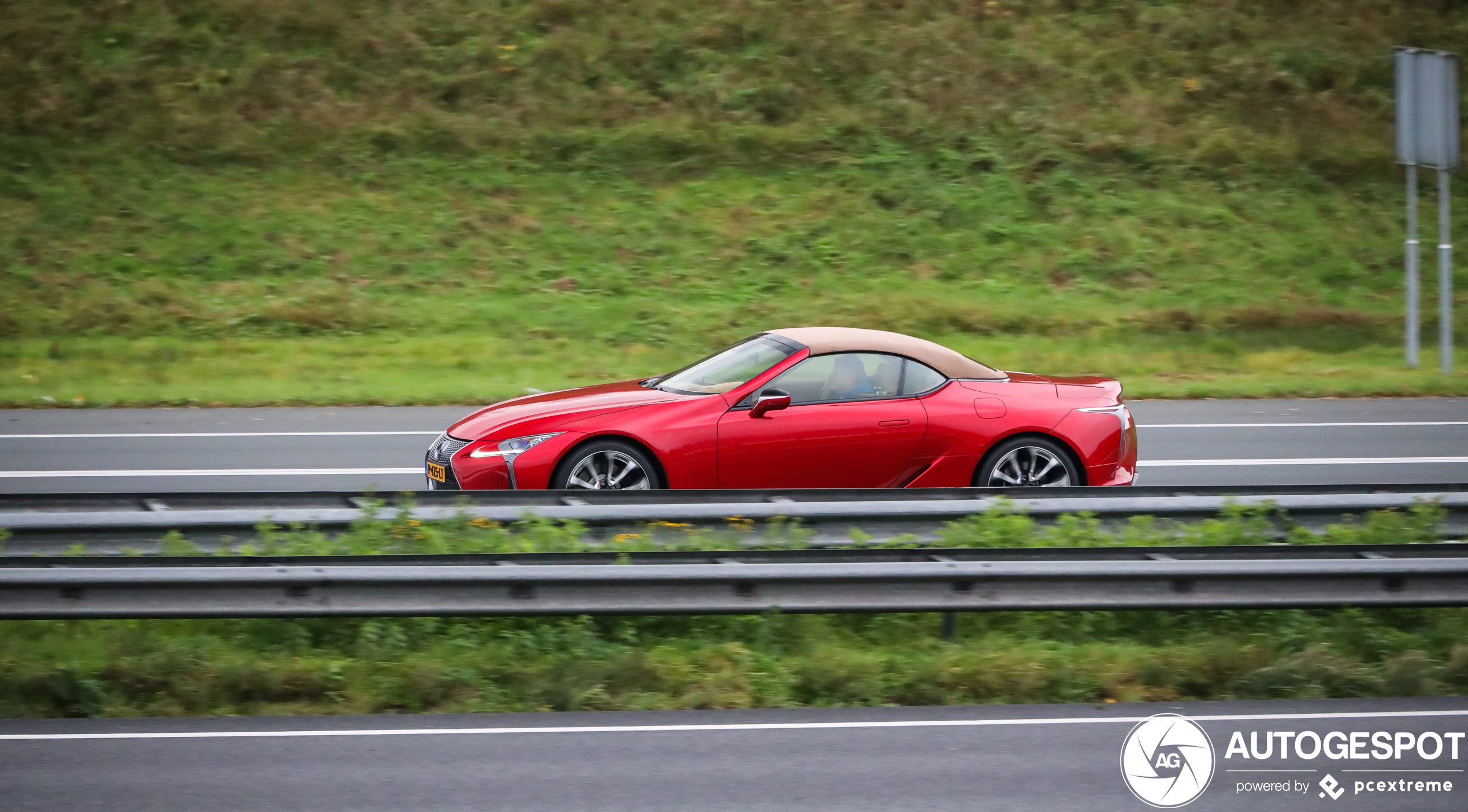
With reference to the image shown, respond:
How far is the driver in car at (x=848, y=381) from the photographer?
30.4 ft

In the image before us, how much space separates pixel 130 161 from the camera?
24.3 metres

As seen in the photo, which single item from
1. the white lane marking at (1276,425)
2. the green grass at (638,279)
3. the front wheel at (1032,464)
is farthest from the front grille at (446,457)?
the white lane marking at (1276,425)

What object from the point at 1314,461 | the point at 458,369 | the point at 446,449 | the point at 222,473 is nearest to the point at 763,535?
the point at 446,449

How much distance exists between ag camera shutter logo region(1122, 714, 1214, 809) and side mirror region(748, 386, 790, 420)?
3634 millimetres

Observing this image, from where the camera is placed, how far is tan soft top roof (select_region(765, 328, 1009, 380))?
945 cm

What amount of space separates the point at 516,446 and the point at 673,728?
348cm

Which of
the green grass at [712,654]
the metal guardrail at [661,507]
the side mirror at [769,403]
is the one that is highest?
the side mirror at [769,403]

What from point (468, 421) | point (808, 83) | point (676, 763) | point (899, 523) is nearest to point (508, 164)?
point (808, 83)

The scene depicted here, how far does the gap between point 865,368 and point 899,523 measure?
1.86 m

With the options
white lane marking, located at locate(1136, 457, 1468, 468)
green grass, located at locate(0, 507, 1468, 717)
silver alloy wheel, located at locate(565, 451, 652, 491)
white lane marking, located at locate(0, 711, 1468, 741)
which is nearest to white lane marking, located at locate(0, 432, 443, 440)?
silver alloy wheel, located at locate(565, 451, 652, 491)

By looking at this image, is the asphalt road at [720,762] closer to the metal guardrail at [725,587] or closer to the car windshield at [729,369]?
the metal guardrail at [725,587]

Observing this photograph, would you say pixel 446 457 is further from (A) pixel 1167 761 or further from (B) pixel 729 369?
(A) pixel 1167 761

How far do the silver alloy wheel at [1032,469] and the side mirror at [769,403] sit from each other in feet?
5.04

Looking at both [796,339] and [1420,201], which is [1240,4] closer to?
[1420,201]
